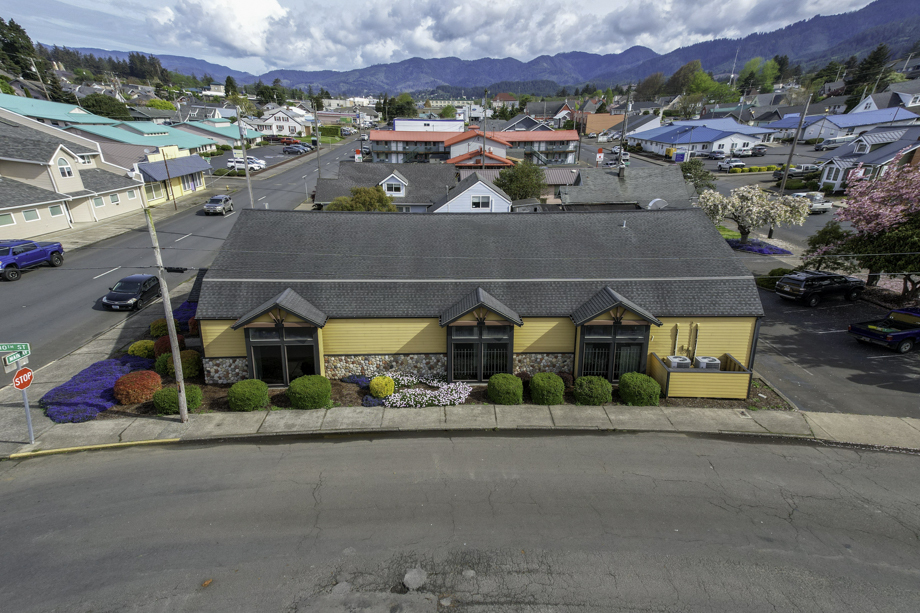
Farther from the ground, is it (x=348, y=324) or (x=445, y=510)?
(x=348, y=324)

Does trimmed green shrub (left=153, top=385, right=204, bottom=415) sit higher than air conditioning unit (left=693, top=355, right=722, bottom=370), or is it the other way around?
air conditioning unit (left=693, top=355, right=722, bottom=370)

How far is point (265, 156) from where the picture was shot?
88.9m

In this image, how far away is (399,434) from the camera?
16281mm

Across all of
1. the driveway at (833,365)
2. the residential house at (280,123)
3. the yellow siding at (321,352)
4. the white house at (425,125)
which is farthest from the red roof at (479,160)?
the residential house at (280,123)

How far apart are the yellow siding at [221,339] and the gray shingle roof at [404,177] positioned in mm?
31250

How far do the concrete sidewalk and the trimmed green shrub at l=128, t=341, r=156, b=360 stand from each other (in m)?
4.79

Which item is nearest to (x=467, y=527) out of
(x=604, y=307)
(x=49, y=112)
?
(x=604, y=307)

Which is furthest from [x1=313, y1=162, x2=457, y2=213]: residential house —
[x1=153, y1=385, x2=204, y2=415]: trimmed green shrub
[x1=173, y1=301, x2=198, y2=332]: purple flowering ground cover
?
[x1=153, y1=385, x2=204, y2=415]: trimmed green shrub

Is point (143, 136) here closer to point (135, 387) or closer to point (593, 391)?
point (135, 387)

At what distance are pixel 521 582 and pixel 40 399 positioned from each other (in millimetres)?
19236

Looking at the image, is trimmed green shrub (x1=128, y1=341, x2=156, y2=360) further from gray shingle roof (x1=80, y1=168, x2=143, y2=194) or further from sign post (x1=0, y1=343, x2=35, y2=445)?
gray shingle roof (x1=80, y1=168, x2=143, y2=194)

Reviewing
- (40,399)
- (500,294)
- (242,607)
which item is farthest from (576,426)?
(40,399)

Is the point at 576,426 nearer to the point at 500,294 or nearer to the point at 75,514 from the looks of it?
the point at 500,294

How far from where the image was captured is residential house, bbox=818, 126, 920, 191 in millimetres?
51891
